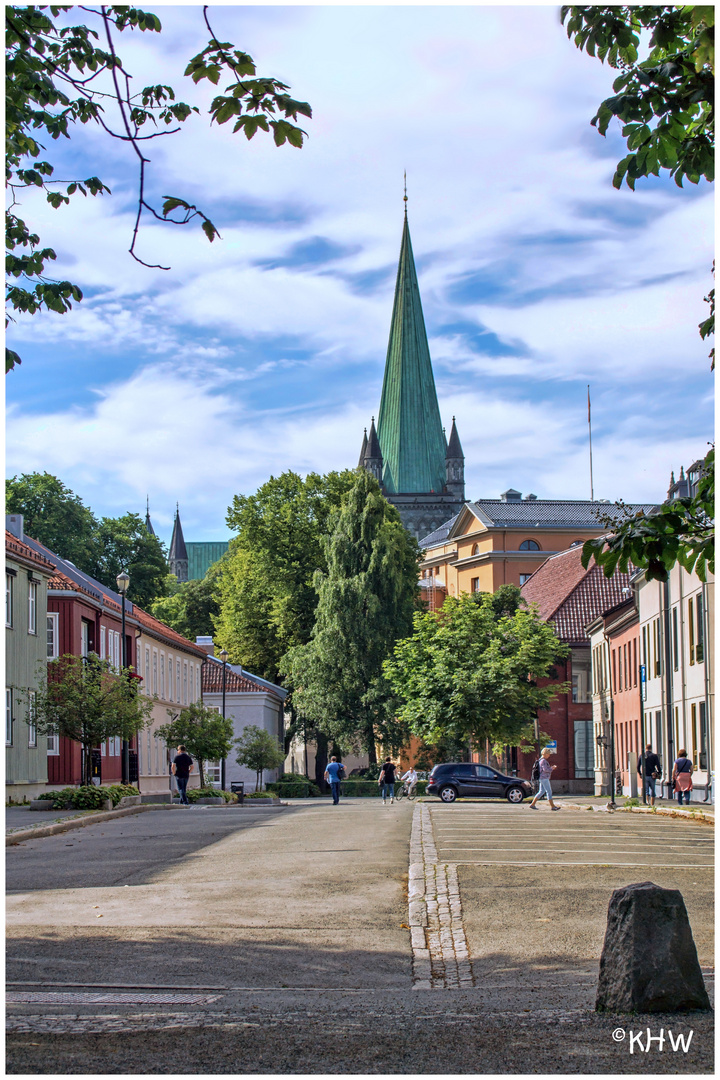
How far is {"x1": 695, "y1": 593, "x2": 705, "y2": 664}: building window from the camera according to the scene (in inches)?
1491

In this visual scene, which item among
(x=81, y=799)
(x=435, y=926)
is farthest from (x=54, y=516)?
(x=435, y=926)

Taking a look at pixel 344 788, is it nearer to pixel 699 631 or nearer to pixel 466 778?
pixel 466 778

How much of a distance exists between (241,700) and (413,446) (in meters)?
74.7

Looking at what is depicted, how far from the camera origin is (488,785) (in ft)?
140

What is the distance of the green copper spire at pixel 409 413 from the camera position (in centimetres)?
13650

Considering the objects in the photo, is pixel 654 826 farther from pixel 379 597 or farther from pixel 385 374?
pixel 385 374

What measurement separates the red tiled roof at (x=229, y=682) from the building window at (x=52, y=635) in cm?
2794

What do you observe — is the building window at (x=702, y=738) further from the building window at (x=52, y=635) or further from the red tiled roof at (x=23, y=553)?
the building window at (x=52, y=635)

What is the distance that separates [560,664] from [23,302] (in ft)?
196

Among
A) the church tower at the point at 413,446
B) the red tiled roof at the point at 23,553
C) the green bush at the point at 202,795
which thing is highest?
the church tower at the point at 413,446

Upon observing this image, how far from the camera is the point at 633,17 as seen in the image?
7992mm

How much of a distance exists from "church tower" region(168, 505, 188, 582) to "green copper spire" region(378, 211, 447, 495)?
3587 cm

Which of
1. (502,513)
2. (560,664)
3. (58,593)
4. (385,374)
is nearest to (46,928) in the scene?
(58,593)

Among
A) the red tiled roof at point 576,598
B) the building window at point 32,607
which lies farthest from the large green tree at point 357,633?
the building window at point 32,607
